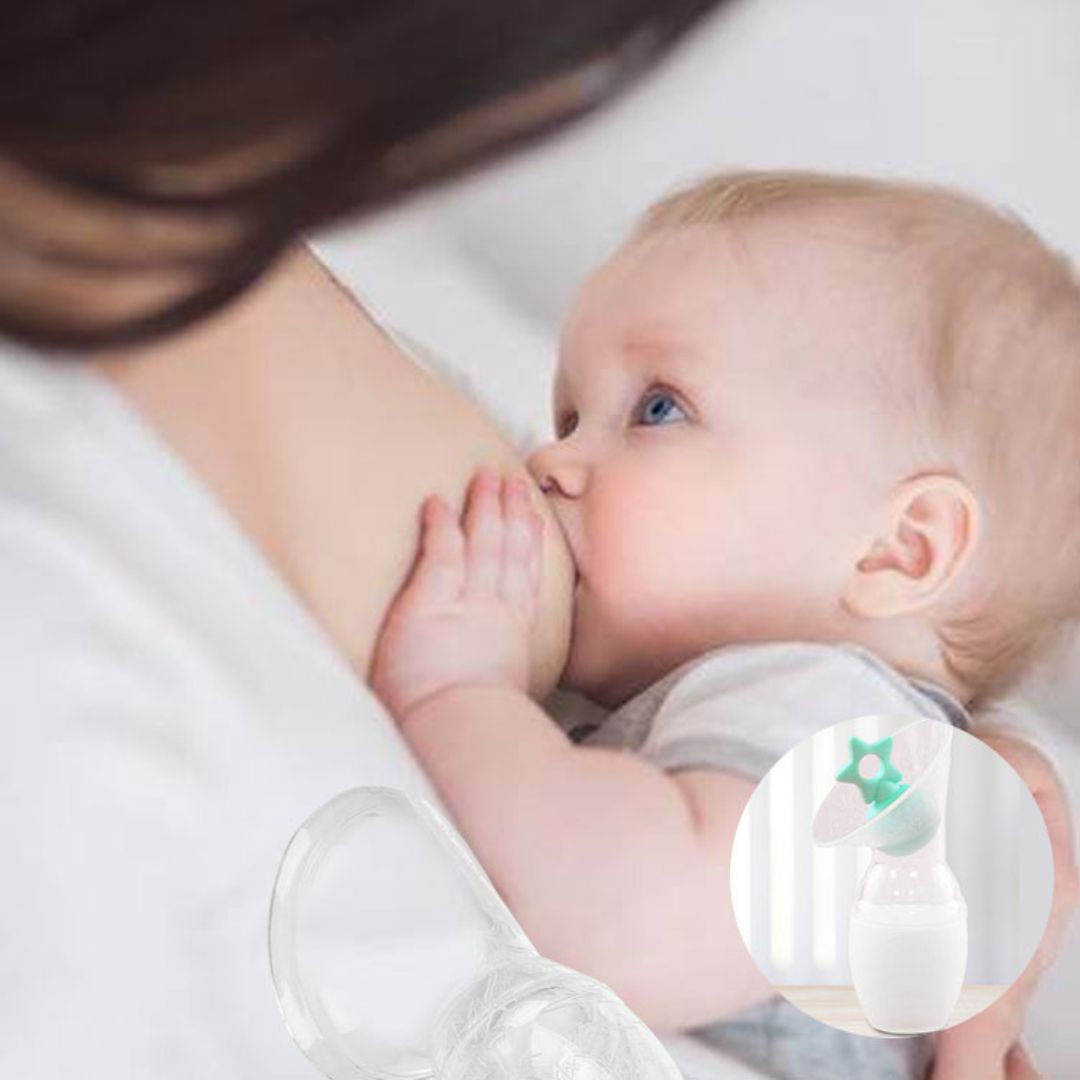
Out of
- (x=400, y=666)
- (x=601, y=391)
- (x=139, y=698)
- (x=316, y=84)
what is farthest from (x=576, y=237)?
(x=316, y=84)

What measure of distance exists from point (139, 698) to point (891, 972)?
334 mm

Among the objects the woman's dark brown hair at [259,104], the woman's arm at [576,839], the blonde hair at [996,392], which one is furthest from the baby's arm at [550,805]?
the woman's dark brown hair at [259,104]

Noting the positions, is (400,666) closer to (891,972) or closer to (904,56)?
(891,972)

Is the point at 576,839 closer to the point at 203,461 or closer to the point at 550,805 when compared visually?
the point at 550,805

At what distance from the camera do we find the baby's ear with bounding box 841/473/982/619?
2.67 feet

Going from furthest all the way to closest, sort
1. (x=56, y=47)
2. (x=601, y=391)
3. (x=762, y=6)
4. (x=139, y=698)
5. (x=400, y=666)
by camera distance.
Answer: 1. (x=762, y=6)
2. (x=601, y=391)
3. (x=400, y=666)
4. (x=139, y=698)
5. (x=56, y=47)

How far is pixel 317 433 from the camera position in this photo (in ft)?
2.39

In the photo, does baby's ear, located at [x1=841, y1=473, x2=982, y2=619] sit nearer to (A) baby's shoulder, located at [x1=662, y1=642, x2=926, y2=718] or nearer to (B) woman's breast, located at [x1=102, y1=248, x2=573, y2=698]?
(A) baby's shoulder, located at [x1=662, y1=642, x2=926, y2=718]

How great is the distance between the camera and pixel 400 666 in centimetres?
75

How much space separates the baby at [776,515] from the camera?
0.78 m

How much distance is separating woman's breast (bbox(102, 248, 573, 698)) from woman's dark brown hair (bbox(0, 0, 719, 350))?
0.19m

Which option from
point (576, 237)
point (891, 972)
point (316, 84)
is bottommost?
point (891, 972)

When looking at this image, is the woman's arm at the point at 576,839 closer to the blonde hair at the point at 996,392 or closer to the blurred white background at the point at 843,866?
the blurred white background at the point at 843,866

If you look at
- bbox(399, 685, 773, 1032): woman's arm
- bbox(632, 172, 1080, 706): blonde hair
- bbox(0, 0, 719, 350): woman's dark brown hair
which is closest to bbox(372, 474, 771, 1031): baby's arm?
bbox(399, 685, 773, 1032): woman's arm
